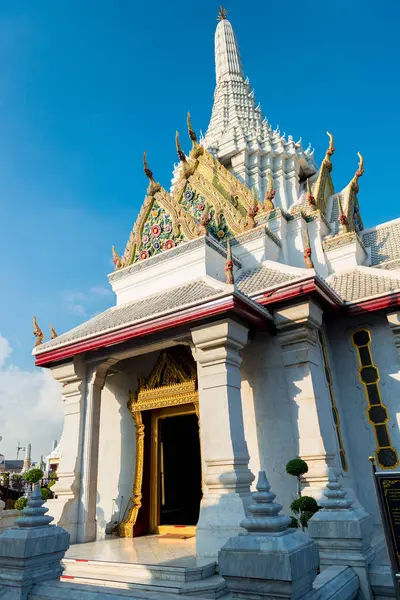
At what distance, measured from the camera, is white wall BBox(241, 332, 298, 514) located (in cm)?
696

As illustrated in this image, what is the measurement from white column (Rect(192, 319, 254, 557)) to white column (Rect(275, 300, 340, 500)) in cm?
87

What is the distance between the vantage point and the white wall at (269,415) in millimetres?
6957

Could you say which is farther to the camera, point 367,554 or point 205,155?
point 205,155

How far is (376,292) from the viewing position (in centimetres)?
767

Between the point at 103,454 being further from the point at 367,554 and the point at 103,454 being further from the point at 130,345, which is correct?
the point at 367,554

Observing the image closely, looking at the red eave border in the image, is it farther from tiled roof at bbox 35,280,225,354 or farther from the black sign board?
the black sign board

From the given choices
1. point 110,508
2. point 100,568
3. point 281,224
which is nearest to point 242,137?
point 281,224

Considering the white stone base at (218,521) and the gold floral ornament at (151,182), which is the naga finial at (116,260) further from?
the white stone base at (218,521)

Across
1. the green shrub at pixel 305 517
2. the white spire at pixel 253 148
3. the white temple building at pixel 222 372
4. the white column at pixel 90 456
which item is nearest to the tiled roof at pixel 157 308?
the white temple building at pixel 222 372

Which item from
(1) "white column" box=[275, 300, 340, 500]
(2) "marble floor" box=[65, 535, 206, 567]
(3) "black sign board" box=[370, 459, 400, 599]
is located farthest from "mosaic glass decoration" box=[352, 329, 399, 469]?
(3) "black sign board" box=[370, 459, 400, 599]

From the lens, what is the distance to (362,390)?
784 centimetres

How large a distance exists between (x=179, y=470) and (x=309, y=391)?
4.33m

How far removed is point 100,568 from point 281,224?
28.2 feet

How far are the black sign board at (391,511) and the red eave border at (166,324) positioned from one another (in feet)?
11.3
